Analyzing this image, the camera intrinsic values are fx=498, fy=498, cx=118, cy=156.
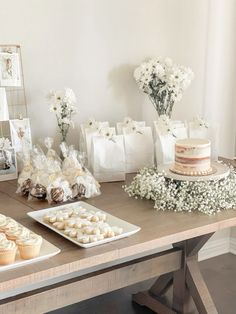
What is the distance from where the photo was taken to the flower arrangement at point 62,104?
2.21m

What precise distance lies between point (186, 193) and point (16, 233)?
2.30 feet

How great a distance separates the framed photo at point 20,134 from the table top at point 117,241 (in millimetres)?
169

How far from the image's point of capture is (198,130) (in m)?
2.52

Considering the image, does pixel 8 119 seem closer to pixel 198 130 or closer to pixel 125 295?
pixel 198 130

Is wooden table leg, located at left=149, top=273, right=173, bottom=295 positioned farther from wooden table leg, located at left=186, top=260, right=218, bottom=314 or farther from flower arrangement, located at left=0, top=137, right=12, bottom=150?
flower arrangement, located at left=0, top=137, right=12, bottom=150

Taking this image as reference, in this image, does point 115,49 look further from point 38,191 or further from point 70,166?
point 38,191

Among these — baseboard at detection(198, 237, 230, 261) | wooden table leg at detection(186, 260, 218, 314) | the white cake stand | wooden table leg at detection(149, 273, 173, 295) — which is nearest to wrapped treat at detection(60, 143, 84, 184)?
the white cake stand

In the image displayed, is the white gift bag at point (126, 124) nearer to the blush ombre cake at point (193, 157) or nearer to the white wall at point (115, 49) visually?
the white wall at point (115, 49)

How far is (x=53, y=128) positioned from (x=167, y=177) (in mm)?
678

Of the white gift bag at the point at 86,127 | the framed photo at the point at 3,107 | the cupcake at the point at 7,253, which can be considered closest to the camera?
the cupcake at the point at 7,253

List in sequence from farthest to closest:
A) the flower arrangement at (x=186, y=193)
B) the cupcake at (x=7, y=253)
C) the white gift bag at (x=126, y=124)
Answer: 1. the white gift bag at (x=126, y=124)
2. the flower arrangement at (x=186, y=193)
3. the cupcake at (x=7, y=253)

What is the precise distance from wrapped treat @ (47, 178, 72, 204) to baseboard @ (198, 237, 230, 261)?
→ 147 centimetres

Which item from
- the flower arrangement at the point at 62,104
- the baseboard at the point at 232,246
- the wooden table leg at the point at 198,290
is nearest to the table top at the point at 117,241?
the flower arrangement at the point at 62,104

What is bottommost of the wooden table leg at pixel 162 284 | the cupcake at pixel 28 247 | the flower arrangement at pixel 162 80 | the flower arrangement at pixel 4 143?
the wooden table leg at pixel 162 284
